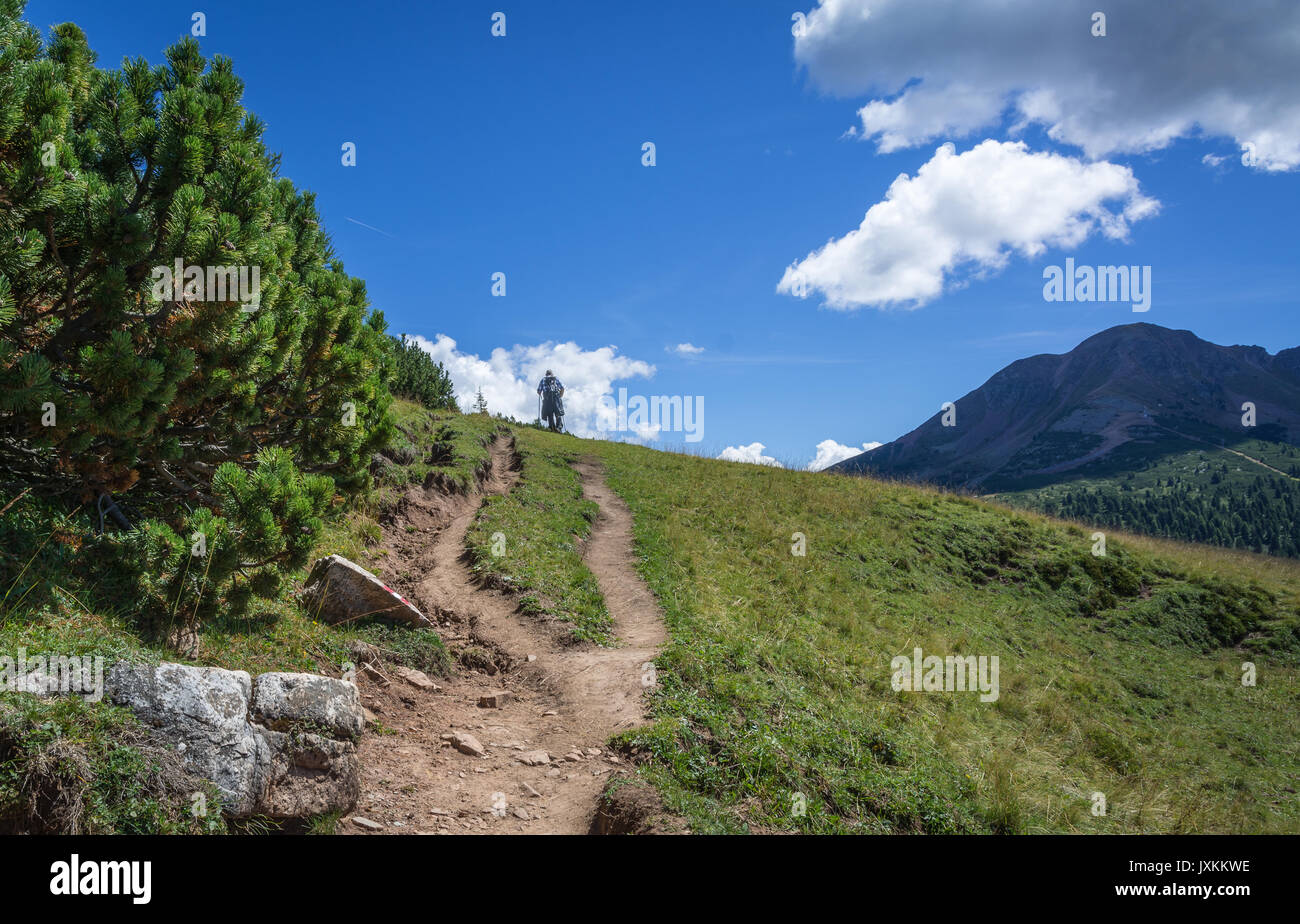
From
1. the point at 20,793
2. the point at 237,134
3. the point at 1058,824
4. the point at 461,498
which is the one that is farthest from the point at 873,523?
the point at 20,793

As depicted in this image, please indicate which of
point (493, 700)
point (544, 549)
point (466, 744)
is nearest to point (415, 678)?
point (493, 700)

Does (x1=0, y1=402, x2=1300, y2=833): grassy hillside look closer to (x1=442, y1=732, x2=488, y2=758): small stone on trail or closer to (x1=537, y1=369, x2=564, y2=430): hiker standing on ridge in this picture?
(x1=442, y1=732, x2=488, y2=758): small stone on trail

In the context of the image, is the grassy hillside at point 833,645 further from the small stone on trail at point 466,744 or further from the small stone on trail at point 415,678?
the small stone on trail at point 466,744

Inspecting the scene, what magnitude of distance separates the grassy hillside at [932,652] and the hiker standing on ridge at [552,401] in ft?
21.4

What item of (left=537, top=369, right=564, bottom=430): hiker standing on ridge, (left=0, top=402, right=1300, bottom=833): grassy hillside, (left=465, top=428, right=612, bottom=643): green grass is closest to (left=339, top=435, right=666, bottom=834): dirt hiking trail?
(left=465, top=428, right=612, bottom=643): green grass

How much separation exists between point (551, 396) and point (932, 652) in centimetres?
2585

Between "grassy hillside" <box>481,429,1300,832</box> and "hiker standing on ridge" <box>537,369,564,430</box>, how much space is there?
653 cm

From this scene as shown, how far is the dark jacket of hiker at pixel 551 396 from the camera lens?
35.6 metres

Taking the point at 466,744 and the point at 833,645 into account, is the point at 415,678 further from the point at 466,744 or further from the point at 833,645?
the point at 833,645

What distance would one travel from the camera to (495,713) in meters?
8.07

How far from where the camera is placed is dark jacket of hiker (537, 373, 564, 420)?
35.6m
